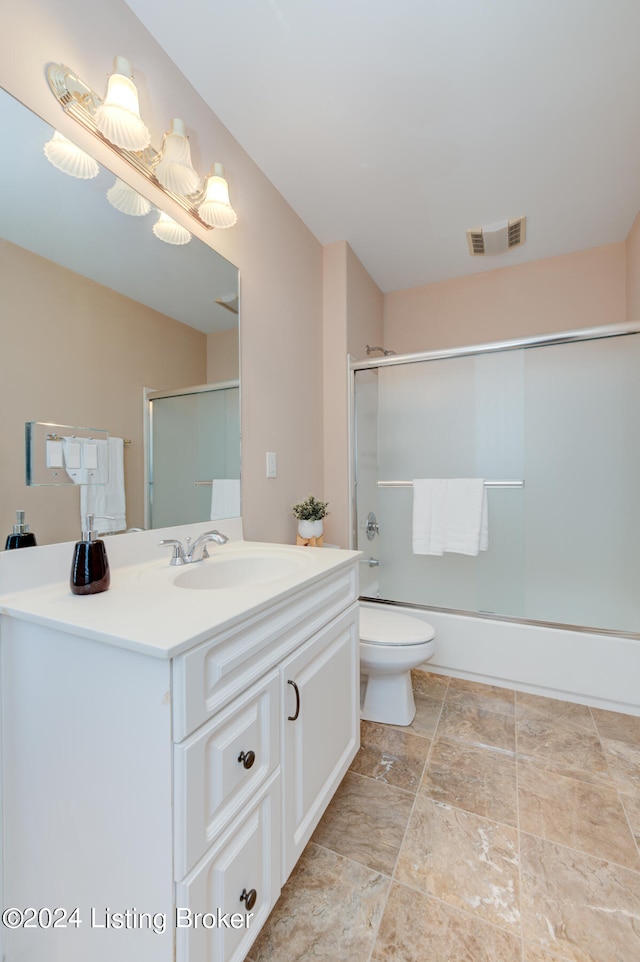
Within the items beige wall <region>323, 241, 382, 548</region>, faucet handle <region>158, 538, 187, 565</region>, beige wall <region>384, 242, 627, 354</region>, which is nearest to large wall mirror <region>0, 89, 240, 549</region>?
faucet handle <region>158, 538, 187, 565</region>

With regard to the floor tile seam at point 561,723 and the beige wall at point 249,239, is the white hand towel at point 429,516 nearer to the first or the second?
the beige wall at point 249,239

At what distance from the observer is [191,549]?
1.19m

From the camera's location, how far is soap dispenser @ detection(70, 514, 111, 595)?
2.76ft

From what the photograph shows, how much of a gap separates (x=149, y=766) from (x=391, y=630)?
124 centimetres

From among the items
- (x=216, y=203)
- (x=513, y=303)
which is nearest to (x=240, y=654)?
(x=216, y=203)

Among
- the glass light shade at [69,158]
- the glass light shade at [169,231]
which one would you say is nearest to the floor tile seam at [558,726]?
the glass light shade at [169,231]

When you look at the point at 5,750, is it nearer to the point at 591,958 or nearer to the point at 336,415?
the point at 591,958

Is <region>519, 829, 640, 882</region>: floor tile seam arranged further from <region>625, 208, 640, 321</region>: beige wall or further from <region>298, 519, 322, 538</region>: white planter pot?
<region>625, 208, 640, 321</region>: beige wall

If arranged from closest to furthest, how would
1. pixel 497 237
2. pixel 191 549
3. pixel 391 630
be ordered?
1. pixel 191 549
2. pixel 391 630
3. pixel 497 237

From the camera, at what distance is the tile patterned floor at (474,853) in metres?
0.89

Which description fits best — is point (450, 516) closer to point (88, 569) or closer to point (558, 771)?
point (558, 771)

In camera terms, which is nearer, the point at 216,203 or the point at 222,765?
the point at 222,765

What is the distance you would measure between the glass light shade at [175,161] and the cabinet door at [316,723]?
1396 millimetres

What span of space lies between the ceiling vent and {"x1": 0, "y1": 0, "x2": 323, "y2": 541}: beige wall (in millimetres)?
890
